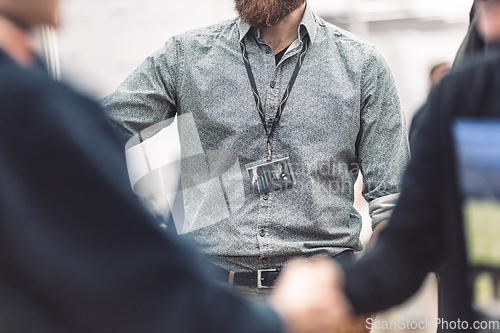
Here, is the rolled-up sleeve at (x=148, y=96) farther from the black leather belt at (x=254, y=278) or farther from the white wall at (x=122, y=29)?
the white wall at (x=122, y=29)

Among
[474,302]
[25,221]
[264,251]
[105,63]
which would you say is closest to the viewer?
[25,221]

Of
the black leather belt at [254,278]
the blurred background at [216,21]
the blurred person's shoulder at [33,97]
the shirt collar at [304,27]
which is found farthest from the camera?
the blurred background at [216,21]

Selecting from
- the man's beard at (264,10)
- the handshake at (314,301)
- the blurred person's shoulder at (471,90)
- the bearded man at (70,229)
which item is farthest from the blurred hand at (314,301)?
the man's beard at (264,10)

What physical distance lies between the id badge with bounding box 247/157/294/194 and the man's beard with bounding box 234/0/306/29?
429 millimetres

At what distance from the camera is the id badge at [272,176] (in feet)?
4.60

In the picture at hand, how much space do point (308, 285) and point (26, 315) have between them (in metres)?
0.43

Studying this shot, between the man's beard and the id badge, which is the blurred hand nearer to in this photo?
the id badge

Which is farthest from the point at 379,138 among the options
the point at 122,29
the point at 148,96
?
the point at 122,29

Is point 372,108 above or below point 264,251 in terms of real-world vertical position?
above

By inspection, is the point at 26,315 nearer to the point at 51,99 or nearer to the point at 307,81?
the point at 51,99

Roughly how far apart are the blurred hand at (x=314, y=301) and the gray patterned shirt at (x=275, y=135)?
54 cm

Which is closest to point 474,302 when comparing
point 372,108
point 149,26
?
point 372,108

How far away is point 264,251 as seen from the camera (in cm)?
138

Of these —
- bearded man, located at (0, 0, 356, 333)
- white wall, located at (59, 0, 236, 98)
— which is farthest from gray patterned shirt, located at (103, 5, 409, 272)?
white wall, located at (59, 0, 236, 98)
